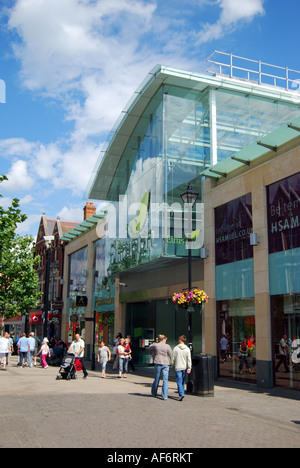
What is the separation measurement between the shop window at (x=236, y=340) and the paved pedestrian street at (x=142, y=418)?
1.68 metres

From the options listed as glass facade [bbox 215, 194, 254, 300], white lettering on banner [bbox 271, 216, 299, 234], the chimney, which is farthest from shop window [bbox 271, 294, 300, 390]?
the chimney

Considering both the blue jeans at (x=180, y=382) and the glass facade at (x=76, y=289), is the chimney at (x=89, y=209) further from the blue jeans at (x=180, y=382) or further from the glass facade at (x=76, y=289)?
the blue jeans at (x=180, y=382)

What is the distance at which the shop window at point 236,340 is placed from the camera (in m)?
16.9

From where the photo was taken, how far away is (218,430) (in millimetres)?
8531

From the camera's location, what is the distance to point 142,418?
31.6 ft

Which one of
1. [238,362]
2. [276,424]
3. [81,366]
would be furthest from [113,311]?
[276,424]

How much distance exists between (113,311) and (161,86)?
14793mm

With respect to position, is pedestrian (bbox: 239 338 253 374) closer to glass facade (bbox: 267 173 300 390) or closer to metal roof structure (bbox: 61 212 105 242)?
glass facade (bbox: 267 173 300 390)

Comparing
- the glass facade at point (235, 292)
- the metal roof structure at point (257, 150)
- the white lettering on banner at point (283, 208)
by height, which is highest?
the metal roof structure at point (257, 150)

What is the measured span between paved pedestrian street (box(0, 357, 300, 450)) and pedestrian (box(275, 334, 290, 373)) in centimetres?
93

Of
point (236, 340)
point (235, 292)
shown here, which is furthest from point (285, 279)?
point (236, 340)

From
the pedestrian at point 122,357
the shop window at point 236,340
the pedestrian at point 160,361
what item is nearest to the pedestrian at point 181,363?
the pedestrian at point 160,361
